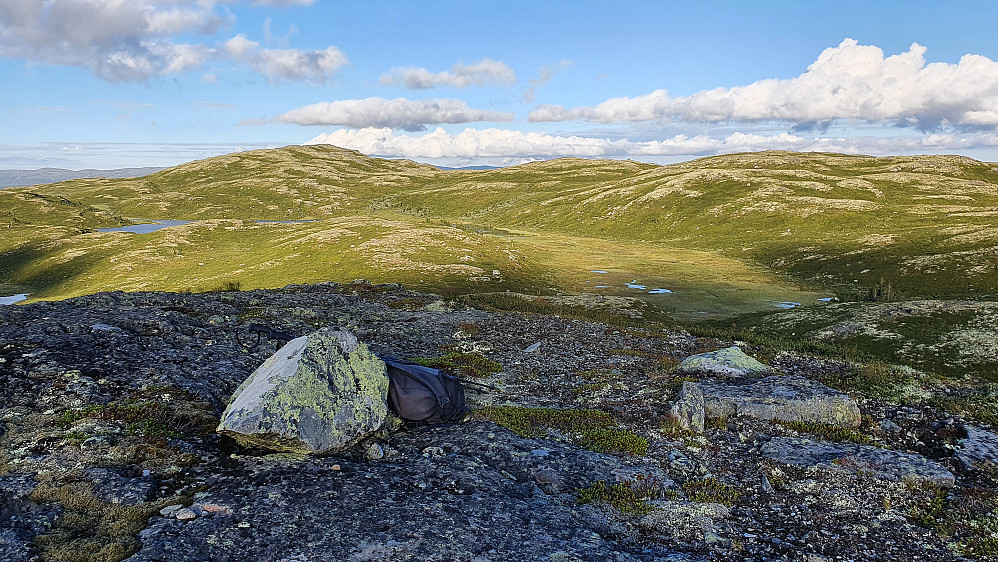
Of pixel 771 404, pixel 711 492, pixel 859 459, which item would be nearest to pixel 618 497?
pixel 711 492

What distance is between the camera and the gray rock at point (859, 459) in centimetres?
1358

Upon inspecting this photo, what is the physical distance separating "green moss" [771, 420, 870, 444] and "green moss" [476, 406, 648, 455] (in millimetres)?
5504

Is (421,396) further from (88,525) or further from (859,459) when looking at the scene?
(859,459)

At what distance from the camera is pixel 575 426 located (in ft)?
58.8

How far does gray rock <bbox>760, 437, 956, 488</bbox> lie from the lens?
13578 millimetres

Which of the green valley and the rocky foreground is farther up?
the rocky foreground

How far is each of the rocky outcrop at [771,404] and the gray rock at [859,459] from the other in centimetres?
148

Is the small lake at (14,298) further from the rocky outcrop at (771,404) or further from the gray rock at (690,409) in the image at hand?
the rocky outcrop at (771,404)

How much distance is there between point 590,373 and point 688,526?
12496mm

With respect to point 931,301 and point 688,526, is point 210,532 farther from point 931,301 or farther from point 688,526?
point 931,301

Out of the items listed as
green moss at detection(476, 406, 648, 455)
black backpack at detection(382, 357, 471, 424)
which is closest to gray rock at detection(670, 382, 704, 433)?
green moss at detection(476, 406, 648, 455)

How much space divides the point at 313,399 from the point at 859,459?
1611cm

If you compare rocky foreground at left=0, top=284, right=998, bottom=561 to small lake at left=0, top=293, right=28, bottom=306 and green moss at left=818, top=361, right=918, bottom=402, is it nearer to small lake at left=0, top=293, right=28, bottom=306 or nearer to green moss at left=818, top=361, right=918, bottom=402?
green moss at left=818, top=361, right=918, bottom=402

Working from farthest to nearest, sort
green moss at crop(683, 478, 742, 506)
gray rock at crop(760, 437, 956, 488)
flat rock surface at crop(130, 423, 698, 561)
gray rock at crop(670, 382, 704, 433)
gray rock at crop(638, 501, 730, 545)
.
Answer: gray rock at crop(670, 382, 704, 433)
gray rock at crop(760, 437, 956, 488)
green moss at crop(683, 478, 742, 506)
gray rock at crop(638, 501, 730, 545)
flat rock surface at crop(130, 423, 698, 561)
